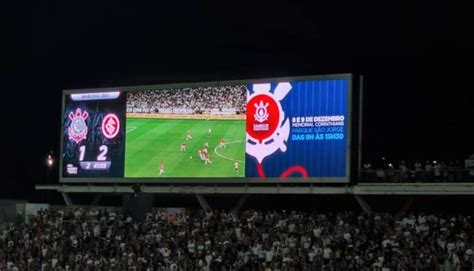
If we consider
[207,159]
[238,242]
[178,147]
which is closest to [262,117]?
[207,159]

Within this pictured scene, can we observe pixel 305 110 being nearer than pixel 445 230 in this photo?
No

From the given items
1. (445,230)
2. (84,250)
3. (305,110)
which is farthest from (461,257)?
(84,250)

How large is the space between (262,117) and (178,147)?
4.14 meters

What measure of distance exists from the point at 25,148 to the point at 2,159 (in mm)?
1893

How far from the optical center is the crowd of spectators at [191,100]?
35.3 metres

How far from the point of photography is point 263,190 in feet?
113

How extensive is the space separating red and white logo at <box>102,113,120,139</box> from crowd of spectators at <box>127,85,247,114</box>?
0.78m

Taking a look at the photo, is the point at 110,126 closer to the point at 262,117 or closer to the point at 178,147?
the point at 178,147

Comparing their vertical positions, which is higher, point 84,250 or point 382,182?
point 382,182

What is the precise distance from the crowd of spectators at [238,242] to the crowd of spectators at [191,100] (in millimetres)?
4269

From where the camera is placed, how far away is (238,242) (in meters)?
31.3

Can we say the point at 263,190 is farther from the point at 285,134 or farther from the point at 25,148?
the point at 25,148

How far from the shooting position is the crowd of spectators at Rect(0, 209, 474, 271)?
1096 inches

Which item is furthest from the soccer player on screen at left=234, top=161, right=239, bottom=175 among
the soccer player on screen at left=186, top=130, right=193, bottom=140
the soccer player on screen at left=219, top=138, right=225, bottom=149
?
the soccer player on screen at left=186, top=130, right=193, bottom=140
